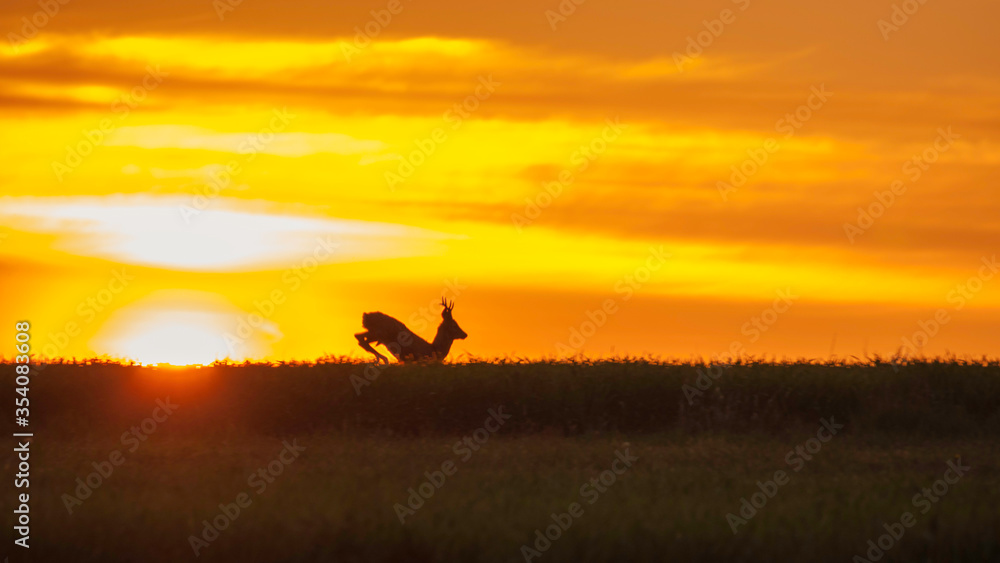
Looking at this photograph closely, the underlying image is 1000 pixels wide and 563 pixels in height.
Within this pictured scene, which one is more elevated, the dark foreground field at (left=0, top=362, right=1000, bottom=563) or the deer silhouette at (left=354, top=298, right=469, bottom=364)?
the deer silhouette at (left=354, top=298, right=469, bottom=364)

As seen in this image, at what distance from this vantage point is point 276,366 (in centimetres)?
2058

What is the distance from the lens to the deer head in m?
26.6

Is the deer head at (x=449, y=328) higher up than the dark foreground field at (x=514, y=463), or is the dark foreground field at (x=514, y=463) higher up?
the deer head at (x=449, y=328)

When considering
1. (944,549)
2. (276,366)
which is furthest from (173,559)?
(276,366)

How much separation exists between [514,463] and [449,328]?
11.1 metres

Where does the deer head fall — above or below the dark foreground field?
above

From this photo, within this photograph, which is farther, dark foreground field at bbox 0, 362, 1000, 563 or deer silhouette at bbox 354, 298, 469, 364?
deer silhouette at bbox 354, 298, 469, 364

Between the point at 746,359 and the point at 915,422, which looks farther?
the point at 746,359

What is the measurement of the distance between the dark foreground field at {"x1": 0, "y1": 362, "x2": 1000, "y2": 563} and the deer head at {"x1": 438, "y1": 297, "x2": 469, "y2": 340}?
6216 mm

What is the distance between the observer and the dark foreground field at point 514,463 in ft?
36.0

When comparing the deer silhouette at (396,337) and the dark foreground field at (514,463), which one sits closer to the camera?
the dark foreground field at (514,463)

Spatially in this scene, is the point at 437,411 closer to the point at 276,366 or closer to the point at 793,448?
the point at 276,366

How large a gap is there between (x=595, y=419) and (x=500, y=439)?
2.05 m

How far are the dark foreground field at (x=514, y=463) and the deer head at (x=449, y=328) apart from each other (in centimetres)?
622
